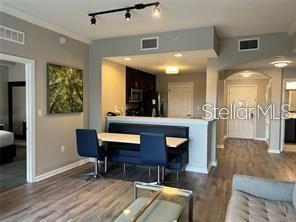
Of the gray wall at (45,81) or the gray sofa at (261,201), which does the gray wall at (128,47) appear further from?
the gray sofa at (261,201)

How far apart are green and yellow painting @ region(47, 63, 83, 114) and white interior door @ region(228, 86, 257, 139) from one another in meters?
6.38

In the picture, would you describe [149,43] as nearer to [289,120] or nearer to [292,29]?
[292,29]

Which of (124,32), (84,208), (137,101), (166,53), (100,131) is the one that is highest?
(124,32)

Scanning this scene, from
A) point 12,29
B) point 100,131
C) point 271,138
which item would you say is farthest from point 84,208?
point 271,138

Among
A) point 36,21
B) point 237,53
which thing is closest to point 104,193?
point 36,21

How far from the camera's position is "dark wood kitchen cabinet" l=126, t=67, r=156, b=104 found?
6598mm

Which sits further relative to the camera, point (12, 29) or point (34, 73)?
point (34, 73)

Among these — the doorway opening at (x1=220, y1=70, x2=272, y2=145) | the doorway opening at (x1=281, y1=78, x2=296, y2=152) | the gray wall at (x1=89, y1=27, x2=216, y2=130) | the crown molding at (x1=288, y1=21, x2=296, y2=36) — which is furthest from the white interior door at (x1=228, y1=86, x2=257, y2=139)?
the gray wall at (x1=89, y1=27, x2=216, y2=130)

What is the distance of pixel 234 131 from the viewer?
9336 mm

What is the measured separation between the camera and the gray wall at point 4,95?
6.84 meters

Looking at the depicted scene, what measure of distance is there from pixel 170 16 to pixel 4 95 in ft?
18.8

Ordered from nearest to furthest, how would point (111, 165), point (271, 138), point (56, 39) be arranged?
1. point (56, 39)
2. point (111, 165)
3. point (271, 138)

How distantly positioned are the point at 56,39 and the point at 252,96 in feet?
24.1

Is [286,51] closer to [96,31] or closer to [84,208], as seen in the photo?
[96,31]
